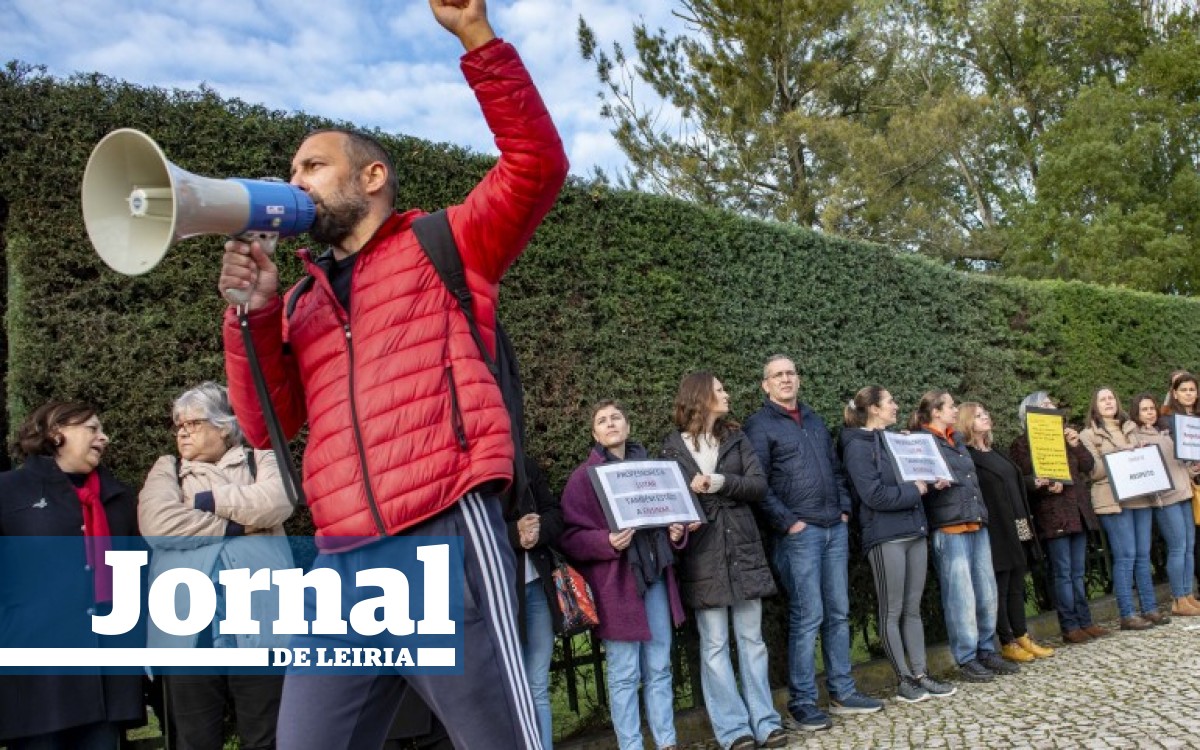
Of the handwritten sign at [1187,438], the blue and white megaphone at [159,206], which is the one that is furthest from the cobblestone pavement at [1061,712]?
the blue and white megaphone at [159,206]

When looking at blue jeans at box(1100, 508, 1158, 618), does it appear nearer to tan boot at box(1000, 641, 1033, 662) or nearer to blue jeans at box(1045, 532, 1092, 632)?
blue jeans at box(1045, 532, 1092, 632)

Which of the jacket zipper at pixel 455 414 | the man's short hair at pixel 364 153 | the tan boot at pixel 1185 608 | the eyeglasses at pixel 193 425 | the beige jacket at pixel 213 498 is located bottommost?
the tan boot at pixel 1185 608

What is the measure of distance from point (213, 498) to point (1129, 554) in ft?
29.3

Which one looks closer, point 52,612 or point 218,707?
point 52,612

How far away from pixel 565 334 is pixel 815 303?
289 centimetres

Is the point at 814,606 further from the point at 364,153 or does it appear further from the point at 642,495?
the point at 364,153

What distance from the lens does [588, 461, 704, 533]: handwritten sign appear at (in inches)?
240

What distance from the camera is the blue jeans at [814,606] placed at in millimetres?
7246

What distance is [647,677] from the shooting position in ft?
21.1

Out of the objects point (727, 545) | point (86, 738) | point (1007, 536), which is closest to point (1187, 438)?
point (1007, 536)

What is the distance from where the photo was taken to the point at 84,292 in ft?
17.7

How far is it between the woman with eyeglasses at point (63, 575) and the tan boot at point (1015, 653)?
7015 mm

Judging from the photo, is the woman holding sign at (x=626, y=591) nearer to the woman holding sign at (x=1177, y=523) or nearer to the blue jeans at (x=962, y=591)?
the blue jeans at (x=962, y=591)

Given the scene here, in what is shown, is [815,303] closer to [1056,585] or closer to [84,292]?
[1056,585]
